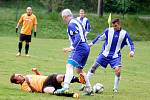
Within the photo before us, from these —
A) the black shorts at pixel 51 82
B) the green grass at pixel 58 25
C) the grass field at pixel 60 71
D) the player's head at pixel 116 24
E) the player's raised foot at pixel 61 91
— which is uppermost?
the player's head at pixel 116 24

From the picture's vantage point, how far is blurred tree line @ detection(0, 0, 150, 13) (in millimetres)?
54719

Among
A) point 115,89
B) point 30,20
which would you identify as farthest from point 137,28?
point 115,89

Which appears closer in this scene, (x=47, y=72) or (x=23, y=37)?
(x=47, y=72)

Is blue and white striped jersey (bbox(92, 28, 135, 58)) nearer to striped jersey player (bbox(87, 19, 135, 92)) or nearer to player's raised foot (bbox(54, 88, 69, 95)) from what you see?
striped jersey player (bbox(87, 19, 135, 92))

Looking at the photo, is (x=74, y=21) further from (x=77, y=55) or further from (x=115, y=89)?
(x=115, y=89)

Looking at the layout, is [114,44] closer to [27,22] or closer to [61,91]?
[61,91]

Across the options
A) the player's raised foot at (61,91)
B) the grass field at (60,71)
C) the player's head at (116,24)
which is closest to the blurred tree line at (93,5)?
the grass field at (60,71)

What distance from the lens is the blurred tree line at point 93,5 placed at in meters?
54.7

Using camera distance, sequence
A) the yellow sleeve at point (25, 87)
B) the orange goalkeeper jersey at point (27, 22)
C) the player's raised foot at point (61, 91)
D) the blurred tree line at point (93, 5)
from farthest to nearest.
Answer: the blurred tree line at point (93, 5), the orange goalkeeper jersey at point (27, 22), the yellow sleeve at point (25, 87), the player's raised foot at point (61, 91)

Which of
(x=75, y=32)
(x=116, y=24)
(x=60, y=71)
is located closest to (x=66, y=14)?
(x=75, y=32)

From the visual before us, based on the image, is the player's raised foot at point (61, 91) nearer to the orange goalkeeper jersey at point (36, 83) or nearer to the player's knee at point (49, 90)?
the player's knee at point (49, 90)

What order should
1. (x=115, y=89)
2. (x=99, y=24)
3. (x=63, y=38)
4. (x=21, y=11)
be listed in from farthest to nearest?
(x=21, y=11) < (x=99, y=24) < (x=63, y=38) < (x=115, y=89)

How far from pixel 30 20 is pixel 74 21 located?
12.4 metres

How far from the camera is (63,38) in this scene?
4175cm
